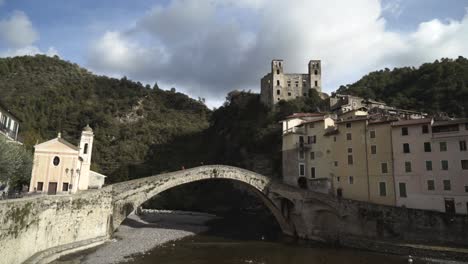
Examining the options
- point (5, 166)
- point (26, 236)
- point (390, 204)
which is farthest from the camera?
point (390, 204)

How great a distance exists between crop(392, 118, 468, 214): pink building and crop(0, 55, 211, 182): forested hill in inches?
2169

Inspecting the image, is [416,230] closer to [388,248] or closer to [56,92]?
[388,248]

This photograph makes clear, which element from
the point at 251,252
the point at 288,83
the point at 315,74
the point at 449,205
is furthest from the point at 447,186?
the point at 315,74

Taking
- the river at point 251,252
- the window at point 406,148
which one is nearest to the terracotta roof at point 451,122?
the window at point 406,148

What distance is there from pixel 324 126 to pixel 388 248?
14.0m

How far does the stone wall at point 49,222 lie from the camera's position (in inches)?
498

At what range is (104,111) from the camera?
93938 millimetres

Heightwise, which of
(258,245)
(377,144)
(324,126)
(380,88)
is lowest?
(258,245)

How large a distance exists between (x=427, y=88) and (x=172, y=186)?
4260cm

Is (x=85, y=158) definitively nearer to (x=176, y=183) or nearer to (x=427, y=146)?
(x=176, y=183)

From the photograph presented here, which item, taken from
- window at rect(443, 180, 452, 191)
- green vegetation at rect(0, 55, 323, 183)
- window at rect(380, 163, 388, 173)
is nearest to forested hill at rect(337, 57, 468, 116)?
green vegetation at rect(0, 55, 323, 183)

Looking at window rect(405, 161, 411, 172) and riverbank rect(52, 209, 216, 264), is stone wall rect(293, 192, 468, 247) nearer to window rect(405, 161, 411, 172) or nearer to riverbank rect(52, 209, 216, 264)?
window rect(405, 161, 411, 172)

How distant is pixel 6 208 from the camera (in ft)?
39.9

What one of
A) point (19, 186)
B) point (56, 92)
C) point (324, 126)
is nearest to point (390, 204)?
point (324, 126)
